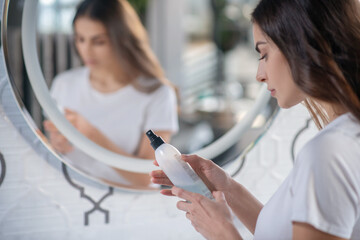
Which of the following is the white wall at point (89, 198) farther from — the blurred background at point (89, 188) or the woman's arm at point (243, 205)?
the woman's arm at point (243, 205)

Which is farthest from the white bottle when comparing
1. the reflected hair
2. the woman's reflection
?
the reflected hair

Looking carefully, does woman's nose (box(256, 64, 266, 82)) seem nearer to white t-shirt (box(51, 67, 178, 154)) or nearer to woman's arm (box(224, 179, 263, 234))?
woman's arm (box(224, 179, 263, 234))

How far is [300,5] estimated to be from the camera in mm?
597

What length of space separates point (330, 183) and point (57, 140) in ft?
1.75

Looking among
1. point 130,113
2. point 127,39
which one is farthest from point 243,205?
point 127,39

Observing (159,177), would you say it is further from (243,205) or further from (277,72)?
(277,72)

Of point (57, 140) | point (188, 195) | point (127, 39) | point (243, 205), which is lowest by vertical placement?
point (243, 205)

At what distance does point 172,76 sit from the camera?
307 centimetres

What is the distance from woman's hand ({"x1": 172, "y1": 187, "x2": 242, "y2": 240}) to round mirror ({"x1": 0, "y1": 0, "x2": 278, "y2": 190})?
0.26 meters

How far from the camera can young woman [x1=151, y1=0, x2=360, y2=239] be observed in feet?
1.78

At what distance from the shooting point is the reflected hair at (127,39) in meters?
1.57

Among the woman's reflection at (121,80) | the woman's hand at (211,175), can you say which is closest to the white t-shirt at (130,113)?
the woman's reflection at (121,80)

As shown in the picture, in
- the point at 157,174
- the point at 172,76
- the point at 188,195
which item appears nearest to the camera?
the point at 188,195

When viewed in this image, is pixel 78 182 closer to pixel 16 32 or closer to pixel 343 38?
pixel 16 32
